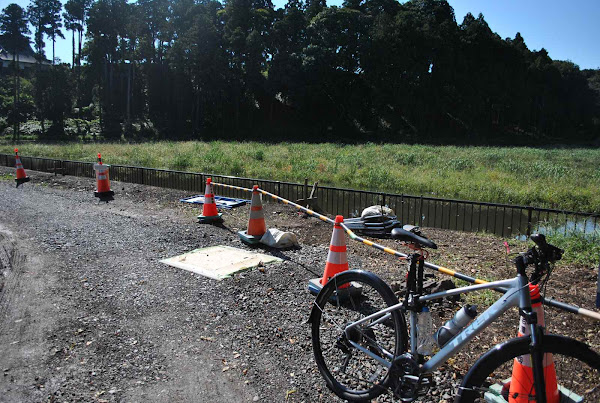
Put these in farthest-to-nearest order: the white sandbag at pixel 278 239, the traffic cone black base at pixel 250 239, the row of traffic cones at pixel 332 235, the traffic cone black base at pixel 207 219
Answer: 1. the traffic cone black base at pixel 207 219
2. the traffic cone black base at pixel 250 239
3. the white sandbag at pixel 278 239
4. the row of traffic cones at pixel 332 235

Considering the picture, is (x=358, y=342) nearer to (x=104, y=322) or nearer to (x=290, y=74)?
(x=104, y=322)

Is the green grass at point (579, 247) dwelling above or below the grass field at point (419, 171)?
below

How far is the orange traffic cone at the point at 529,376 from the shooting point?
7.99 feet

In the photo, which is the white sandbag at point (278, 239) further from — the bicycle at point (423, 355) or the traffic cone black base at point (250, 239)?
the bicycle at point (423, 355)

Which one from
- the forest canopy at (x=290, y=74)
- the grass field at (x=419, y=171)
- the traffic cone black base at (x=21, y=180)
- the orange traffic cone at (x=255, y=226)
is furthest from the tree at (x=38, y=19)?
the orange traffic cone at (x=255, y=226)

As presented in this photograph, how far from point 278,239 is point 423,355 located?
447cm

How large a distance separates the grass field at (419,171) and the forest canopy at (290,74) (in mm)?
19629

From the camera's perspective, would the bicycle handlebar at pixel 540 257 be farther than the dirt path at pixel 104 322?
No

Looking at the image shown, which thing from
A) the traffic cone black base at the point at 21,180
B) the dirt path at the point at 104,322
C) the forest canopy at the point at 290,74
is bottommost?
the dirt path at the point at 104,322

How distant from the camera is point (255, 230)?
7.68 m

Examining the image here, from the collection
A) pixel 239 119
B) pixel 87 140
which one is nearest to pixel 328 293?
pixel 87 140

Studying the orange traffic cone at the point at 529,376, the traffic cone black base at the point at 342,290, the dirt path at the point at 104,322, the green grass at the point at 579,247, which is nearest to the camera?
the orange traffic cone at the point at 529,376

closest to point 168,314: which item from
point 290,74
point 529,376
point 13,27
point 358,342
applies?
point 358,342

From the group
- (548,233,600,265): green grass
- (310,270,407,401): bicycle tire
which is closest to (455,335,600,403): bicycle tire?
(310,270,407,401): bicycle tire
